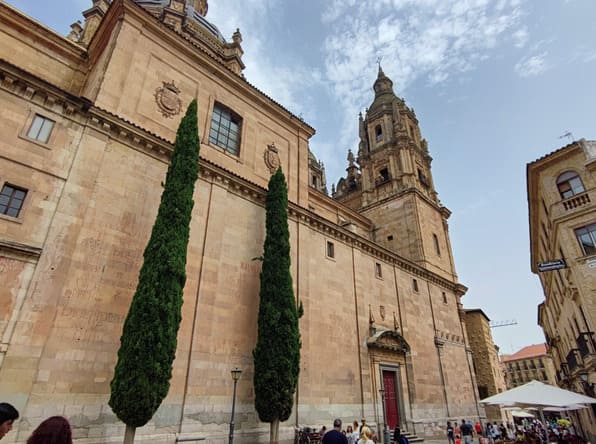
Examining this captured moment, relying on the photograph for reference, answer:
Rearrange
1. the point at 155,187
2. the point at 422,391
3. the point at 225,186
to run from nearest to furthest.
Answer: the point at 155,187
the point at 225,186
the point at 422,391

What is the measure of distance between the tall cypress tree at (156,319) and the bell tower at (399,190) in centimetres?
1872

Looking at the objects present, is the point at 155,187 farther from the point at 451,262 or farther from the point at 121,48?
the point at 451,262

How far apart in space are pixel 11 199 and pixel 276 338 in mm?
7880

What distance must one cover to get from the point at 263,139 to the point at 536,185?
13807mm

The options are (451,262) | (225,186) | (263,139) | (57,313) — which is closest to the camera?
(57,313)

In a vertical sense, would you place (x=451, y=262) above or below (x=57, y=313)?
above

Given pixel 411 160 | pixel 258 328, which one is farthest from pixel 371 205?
pixel 258 328

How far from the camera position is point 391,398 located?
16.3m

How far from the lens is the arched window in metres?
14.9

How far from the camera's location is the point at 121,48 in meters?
12.0

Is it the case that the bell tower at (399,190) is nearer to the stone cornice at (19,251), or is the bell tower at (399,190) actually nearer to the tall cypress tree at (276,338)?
the tall cypress tree at (276,338)

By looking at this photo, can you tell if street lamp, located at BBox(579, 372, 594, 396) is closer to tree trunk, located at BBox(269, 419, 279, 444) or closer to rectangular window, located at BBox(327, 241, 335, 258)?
rectangular window, located at BBox(327, 241, 335, 258)

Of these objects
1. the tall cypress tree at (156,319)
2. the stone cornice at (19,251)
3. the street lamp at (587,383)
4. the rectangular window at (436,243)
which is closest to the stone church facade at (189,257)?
the stone cornice at (19,251)

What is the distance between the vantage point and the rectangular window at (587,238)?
13.5m
